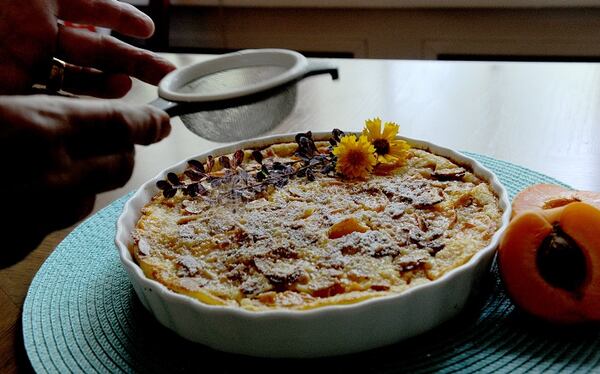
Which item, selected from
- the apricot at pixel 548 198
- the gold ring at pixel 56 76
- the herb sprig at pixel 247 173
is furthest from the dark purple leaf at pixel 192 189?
the apricot at pixel 548 198

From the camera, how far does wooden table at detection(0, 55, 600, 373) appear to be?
3.95 feet

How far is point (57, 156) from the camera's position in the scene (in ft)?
2.02

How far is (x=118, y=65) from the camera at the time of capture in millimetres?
1193

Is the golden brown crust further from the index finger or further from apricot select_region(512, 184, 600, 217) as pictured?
the index finger

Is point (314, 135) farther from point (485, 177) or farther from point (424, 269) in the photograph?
point (424, 269)

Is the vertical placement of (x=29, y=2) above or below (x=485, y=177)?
above

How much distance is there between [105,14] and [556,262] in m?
0.89

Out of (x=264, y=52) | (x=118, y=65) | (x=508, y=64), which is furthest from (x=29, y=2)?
(x=508, y=64)

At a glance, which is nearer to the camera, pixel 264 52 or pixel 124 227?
pixel 124 227

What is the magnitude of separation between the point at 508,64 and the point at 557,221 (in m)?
1.09

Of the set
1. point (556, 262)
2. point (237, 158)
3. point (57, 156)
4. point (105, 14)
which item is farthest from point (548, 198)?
point (105, 14)

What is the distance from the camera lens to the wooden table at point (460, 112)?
1205 mm

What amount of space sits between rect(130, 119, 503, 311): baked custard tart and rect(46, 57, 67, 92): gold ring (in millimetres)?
285

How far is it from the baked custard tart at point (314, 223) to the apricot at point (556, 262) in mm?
75
